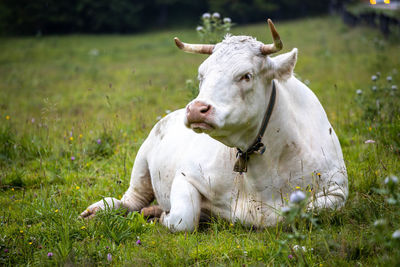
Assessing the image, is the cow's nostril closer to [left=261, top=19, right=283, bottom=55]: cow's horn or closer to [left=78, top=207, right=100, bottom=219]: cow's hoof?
[left=261, top=19, right=283, bottom=55]: cow's horn

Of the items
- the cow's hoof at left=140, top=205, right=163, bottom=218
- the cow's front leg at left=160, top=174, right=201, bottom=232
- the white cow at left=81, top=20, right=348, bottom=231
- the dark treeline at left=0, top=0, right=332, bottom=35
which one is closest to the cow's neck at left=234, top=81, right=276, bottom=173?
the white cow at left=81, top=20, right=348, bottom=231

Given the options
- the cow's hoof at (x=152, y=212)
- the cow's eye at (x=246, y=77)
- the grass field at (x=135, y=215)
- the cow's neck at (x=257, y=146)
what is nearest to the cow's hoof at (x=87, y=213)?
the grass field at (x=135, y=215)

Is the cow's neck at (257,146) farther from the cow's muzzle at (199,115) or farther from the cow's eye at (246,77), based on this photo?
the cow's muzzle at (199,115)

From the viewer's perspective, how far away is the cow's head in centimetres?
314

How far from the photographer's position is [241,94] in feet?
11.0

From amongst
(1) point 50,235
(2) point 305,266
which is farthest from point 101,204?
(2) point 305,266

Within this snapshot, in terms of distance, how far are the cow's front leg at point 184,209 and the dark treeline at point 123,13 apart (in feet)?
111

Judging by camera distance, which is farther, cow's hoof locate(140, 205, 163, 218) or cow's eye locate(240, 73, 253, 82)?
cow's hoof locate(140, 205, 163, 218)

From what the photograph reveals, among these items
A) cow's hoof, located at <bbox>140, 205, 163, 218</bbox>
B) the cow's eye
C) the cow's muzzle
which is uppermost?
the cow's eye

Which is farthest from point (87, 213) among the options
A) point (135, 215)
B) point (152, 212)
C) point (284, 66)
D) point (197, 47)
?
point (284, 66)

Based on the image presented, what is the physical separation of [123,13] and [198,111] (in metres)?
41.9

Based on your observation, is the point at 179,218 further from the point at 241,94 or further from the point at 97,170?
the point at 97,170

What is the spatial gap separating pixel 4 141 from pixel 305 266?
5.24m

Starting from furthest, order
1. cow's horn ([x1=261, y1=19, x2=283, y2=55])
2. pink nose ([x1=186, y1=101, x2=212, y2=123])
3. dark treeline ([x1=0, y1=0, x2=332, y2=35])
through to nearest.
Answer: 1. dark treeline ([x1=0, y1=0, x2=332, y2=35])
2. cow's horn ([x1=261, y1=19, x2=283, y2=55])
3. pink nose ([x1=186, y1=101, x2=212, y2=123])
